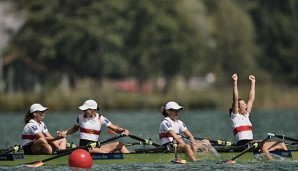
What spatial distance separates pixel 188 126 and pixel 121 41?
3264cm

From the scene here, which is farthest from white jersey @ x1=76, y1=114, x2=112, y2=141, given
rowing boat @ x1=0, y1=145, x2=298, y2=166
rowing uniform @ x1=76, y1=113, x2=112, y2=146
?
rowing boat @ x1=0, y1=145, x2=298, y2=166

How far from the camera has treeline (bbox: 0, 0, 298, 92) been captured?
7512 cm

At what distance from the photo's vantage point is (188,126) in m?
44.7

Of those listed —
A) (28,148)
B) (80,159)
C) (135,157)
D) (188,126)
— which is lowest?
(80,159)

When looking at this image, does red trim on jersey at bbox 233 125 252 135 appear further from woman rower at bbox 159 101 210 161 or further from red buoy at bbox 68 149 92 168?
red buoy at bbox 68 149 92 168

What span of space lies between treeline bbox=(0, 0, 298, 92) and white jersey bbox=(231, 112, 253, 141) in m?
43.5

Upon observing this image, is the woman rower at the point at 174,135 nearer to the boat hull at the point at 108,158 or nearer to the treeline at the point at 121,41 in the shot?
the boat hull at the point at 108,158

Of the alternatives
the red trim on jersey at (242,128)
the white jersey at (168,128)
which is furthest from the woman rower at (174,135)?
the red trim on jersey at (242,128)

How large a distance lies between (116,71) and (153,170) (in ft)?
219

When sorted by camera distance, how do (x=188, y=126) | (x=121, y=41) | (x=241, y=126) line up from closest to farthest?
(x=241, y=126)
(x=188, y=126)
(x=121, y=41)

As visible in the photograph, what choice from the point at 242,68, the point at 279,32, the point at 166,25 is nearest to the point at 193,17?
the point at 166,25

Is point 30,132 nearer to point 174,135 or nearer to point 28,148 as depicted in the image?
point 28,148

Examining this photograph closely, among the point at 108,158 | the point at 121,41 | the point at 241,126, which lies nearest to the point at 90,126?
the point at 108,158

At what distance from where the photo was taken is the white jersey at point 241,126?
84.7ft
